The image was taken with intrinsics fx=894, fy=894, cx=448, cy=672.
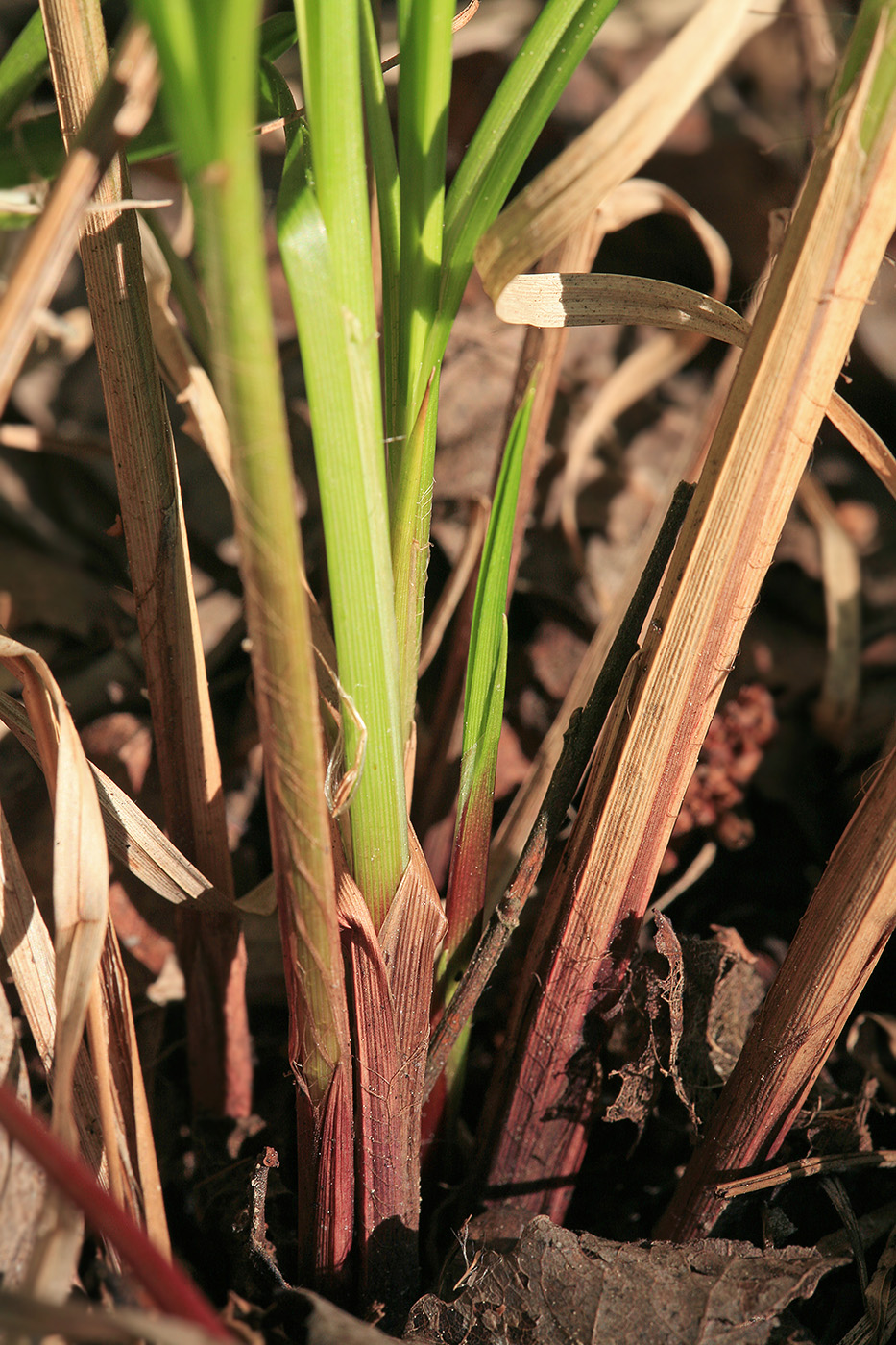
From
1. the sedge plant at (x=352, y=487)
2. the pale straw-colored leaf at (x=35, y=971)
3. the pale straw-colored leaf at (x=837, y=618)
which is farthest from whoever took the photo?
the pale straw-colored leaf at (x=837, y=618)

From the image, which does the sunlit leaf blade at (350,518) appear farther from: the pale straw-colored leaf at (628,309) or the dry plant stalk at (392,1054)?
the pale straw-colored leaf at (628,309)

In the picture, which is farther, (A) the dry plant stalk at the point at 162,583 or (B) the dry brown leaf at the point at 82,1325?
(A) the dry plant stalk at the point at 162,583

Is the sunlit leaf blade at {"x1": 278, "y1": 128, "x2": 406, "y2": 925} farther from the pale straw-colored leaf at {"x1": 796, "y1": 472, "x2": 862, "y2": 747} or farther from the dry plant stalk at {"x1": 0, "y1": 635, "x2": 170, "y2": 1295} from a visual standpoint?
the pale straw-colored leaf at {"x1": 796, "y1": 472, "x2": 862, "y2": 747}

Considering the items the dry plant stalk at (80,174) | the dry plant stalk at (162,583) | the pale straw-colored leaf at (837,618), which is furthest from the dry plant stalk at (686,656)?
the pale straw-colored leaf at (837,618)

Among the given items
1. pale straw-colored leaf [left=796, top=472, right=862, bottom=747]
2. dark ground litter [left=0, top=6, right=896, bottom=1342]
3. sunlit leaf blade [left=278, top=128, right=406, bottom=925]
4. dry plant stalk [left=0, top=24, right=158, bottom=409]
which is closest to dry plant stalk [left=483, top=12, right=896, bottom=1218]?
dark ground litter [left=0, top=6, right=896, bottom=1342]

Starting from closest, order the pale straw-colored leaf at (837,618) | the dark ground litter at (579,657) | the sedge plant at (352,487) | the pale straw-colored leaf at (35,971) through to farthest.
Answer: the sedge plant at (352,487)
the pale straw-colored leaf at (35,971)
the dark ground litter at (579,657)
the pale straw-colored leaf at (837,618)

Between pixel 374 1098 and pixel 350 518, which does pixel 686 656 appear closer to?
pixel 350 518
